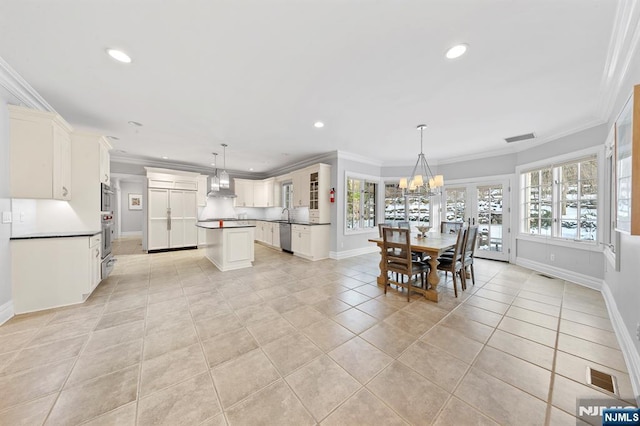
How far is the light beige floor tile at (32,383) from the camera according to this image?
144 cm

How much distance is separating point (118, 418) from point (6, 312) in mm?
2469

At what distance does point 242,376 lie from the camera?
165 cm

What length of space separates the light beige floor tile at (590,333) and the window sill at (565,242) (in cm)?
191

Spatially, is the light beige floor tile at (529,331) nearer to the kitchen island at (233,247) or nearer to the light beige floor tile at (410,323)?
the light beige floor tile at (410,323)

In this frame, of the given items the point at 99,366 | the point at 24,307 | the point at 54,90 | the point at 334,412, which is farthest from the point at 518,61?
the point at 24,307

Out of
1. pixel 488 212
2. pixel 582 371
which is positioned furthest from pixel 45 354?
pixel 488 212

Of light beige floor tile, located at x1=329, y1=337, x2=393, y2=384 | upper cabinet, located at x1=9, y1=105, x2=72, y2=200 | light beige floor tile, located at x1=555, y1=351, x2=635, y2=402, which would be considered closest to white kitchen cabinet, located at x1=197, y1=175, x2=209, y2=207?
upper cabinet, located at x1=9, y1=105, x2=72, y2=200

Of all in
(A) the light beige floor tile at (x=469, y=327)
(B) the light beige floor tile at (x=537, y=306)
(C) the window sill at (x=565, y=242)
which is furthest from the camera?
(C) the window sill at (x=565, y=242)

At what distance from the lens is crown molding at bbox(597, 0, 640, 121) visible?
153 cm

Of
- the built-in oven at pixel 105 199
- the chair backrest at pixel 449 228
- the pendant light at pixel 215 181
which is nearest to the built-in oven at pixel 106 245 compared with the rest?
the built-in oven at pixel 105 199

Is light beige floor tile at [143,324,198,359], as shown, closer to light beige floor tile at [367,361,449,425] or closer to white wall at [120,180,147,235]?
light beige floor tile at [367,361,449,425]

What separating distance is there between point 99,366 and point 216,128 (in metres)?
3.46

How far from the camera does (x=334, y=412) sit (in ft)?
4.44

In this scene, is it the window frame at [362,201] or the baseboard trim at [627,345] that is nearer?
the baseboard trim at [627,345]
